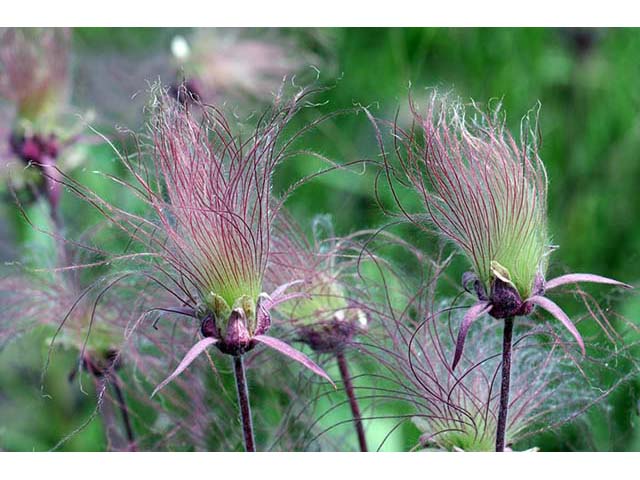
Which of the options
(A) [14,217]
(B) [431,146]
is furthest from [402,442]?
(A) [14,217]

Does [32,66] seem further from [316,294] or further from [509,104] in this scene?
[509,104]

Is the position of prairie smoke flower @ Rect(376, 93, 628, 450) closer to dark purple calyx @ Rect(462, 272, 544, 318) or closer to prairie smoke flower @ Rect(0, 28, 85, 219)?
dark purple calyx @ Rect(462, 272, 544, 318)

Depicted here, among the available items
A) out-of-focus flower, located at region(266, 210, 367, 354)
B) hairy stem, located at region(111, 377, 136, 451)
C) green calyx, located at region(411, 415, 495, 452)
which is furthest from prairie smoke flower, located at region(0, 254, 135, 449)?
green calyx, located at region(411, 415, 495, 452)

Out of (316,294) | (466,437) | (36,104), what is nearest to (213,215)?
(316,294)

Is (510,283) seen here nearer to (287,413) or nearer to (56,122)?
(287,413)

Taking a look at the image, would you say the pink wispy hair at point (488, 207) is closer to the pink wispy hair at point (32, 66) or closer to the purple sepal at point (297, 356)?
the purple sepal at point (297, 356)

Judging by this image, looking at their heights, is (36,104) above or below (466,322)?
above
